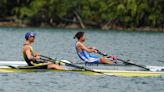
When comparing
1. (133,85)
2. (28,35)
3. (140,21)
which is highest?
(140,21)

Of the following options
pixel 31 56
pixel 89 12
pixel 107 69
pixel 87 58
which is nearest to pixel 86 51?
pixel 87 58

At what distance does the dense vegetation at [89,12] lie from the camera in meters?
81.4

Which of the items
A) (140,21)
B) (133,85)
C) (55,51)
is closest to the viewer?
(133,85)

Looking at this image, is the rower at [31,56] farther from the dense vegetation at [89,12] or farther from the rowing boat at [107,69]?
the dense vegetation at [89,12]

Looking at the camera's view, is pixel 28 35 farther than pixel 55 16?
No

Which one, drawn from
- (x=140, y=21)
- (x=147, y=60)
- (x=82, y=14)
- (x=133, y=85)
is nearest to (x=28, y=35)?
(x=133, y=85)

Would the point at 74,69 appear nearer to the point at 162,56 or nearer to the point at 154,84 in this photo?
the point at 154,84

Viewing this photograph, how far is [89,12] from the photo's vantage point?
89.6 meters

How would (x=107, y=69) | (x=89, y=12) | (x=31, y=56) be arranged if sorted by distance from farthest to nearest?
(x=89, y=12) → (x=107, y=69) → (x=31, y=56)

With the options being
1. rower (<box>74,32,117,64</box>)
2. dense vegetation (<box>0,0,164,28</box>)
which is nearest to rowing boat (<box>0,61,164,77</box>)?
rower (<box>74,32,117,64</box>)

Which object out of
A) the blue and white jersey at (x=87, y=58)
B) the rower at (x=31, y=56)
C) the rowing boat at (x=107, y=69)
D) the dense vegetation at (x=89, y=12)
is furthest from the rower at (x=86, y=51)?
the dense vegetation at (x=89, y=12)

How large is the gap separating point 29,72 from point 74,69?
75.9 inches

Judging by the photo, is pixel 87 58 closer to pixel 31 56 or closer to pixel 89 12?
pixel 31 56

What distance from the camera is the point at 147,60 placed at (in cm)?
3831
